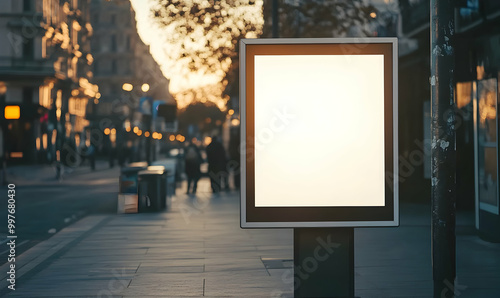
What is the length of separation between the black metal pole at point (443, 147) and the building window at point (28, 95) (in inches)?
2149

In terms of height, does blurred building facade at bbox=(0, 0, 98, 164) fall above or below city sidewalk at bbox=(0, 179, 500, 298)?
above

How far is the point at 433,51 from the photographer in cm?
538

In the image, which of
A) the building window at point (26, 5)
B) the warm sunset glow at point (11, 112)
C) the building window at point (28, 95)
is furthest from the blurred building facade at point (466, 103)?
the building window at point (26, 5)

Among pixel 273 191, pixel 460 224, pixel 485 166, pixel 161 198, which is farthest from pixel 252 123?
pixel 161 198

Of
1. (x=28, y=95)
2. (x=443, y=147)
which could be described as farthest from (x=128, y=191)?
(x=28, y=95)

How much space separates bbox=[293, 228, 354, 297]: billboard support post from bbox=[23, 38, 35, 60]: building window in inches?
2175

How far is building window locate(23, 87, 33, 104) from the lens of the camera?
5688 cm

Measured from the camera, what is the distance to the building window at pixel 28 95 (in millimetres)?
56875

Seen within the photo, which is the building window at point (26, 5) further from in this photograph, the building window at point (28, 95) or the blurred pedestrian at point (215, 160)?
the blurred pedestrian at point (215, 160)

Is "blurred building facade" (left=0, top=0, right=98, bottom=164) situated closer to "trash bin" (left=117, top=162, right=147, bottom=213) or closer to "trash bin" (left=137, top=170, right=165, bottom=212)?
"trash bin" (left=117, top=162, right=147, bottom=213)

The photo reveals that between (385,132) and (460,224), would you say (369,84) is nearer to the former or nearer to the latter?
(385,132)

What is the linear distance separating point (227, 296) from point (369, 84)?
10.6 ft

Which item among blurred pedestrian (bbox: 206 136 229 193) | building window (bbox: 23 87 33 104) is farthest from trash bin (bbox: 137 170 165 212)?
building window (bbox: 23 87 33 104)

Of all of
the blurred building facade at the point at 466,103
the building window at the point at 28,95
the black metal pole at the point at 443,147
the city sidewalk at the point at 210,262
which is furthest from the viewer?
the building window at the point at 28,95
